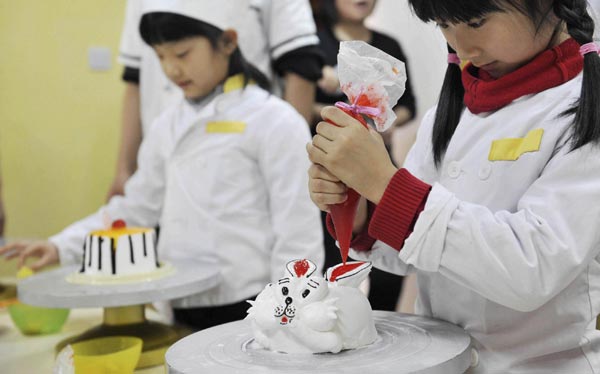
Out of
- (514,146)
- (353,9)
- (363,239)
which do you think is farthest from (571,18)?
(353,9)

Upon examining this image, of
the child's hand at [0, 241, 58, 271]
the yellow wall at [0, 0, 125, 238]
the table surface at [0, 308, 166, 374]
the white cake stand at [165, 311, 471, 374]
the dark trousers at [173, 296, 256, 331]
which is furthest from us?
the yellow wall at [0, 0, 125, 238]

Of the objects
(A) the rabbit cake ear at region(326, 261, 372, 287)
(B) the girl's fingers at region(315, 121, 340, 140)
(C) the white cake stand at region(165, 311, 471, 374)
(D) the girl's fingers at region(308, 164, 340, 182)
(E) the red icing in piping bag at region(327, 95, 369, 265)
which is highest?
(B) the girl's fingers at region(315, 121, 340, 140)

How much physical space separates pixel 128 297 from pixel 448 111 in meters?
0.58

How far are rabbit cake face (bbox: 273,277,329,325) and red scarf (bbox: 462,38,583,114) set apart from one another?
11.8 inches

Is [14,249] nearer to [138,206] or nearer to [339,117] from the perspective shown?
[138,206]

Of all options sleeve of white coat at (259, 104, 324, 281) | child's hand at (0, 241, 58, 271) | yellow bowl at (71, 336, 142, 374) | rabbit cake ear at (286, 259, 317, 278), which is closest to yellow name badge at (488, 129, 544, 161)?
rabbit cake ear at (286, 259, 317, 278)

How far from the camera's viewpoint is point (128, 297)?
4.08 feet

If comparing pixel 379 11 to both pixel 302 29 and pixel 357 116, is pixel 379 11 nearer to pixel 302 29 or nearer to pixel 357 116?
pixel 302 29

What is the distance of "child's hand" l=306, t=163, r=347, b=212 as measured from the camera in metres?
0.85

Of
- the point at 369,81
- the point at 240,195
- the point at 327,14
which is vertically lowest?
the point at 240,195

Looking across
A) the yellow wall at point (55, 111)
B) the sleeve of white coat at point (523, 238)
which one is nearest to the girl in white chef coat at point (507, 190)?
the sleeve of white coat at point (523, 238)

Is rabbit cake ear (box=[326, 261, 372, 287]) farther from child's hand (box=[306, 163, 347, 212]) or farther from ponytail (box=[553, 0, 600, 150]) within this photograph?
ponytail (box=[553, 0, 600, 150])

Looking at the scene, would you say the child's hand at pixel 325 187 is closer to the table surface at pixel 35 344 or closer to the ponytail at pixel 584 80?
the ponytail at pixel 584 80

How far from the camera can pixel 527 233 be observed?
30.4 inches
